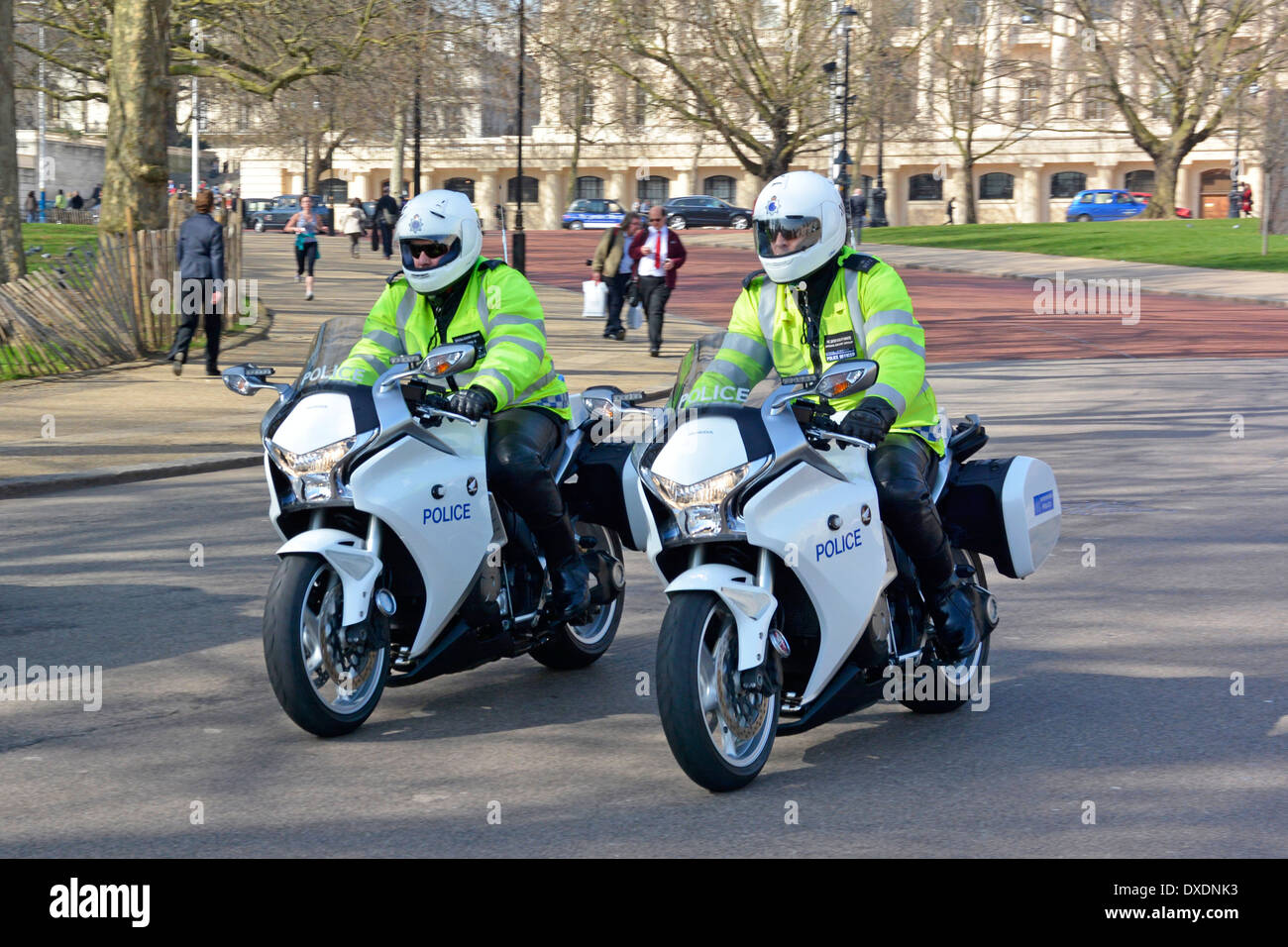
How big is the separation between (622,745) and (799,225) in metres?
1.79

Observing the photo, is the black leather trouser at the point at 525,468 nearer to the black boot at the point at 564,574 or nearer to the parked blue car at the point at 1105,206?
the black boot at the point at 564,574

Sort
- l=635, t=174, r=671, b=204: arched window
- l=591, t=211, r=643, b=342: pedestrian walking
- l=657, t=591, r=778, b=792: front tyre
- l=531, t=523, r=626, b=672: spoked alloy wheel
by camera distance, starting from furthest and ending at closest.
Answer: l=635, t=174, r=671, b=204: arched window → l=591, t=211, r=643, b=342: pedestrian walking → l=531, t=523, r=626, b=672: spoked alloy wheel → l=657, t=591, r=778, b=792: front tyre

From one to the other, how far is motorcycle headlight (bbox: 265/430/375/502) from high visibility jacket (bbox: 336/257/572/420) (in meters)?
0.64

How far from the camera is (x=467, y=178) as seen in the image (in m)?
86.2

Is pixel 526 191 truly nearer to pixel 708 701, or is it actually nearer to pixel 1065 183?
pixel 1065 183

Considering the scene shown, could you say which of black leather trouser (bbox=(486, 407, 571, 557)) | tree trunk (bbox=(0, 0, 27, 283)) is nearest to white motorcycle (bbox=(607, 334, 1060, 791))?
black leather trouser (bbox=(486, 407, 571, 557))

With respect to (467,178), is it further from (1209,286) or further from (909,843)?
(909,843)

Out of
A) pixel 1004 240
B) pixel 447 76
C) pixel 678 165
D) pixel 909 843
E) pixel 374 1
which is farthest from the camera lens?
pixel 678 165

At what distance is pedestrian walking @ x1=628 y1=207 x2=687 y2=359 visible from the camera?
70.7 feet

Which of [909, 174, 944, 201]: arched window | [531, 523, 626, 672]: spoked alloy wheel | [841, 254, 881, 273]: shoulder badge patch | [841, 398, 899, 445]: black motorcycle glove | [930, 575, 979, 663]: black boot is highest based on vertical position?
[909, 174, 944, 201]: arched window

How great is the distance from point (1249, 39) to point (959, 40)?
13269 mm

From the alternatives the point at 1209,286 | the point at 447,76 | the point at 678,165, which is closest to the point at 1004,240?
the point at 1209,286

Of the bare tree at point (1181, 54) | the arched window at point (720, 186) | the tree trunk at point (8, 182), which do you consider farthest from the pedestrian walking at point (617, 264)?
the arched window at point (720, 186)

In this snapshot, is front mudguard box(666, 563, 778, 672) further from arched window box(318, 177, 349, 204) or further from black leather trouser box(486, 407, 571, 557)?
arched window box(318, 177, 349, 204)
